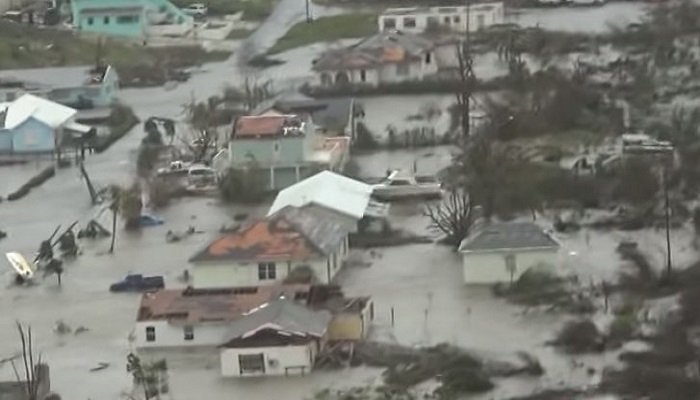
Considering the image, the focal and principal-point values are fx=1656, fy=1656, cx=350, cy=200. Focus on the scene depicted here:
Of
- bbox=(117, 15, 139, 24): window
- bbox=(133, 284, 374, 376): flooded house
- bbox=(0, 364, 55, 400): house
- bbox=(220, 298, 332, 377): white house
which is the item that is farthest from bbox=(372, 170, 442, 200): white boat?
bbox=(117, 15, 139, 24): window

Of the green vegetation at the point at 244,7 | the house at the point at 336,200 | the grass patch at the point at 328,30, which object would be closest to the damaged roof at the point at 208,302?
the house at the point at 336,200

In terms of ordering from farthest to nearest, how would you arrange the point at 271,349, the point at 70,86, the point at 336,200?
the point at 70,86 → the point at 336,200 → the point at 271,349

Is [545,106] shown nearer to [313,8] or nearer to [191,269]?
[191,269]

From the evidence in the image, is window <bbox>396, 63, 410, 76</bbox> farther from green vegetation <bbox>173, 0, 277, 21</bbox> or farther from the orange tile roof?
the orange tile roof

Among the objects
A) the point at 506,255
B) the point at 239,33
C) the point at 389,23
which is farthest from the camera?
the point at 239,33

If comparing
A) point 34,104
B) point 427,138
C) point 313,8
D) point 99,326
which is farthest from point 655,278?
point 313,8

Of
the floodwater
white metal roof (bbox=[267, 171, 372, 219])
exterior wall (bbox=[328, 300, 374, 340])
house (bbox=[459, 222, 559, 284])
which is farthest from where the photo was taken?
the floodwater

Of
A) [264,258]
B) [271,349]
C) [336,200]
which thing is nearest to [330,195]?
[336,200]

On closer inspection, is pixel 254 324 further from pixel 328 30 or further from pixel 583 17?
pixel 583 17
